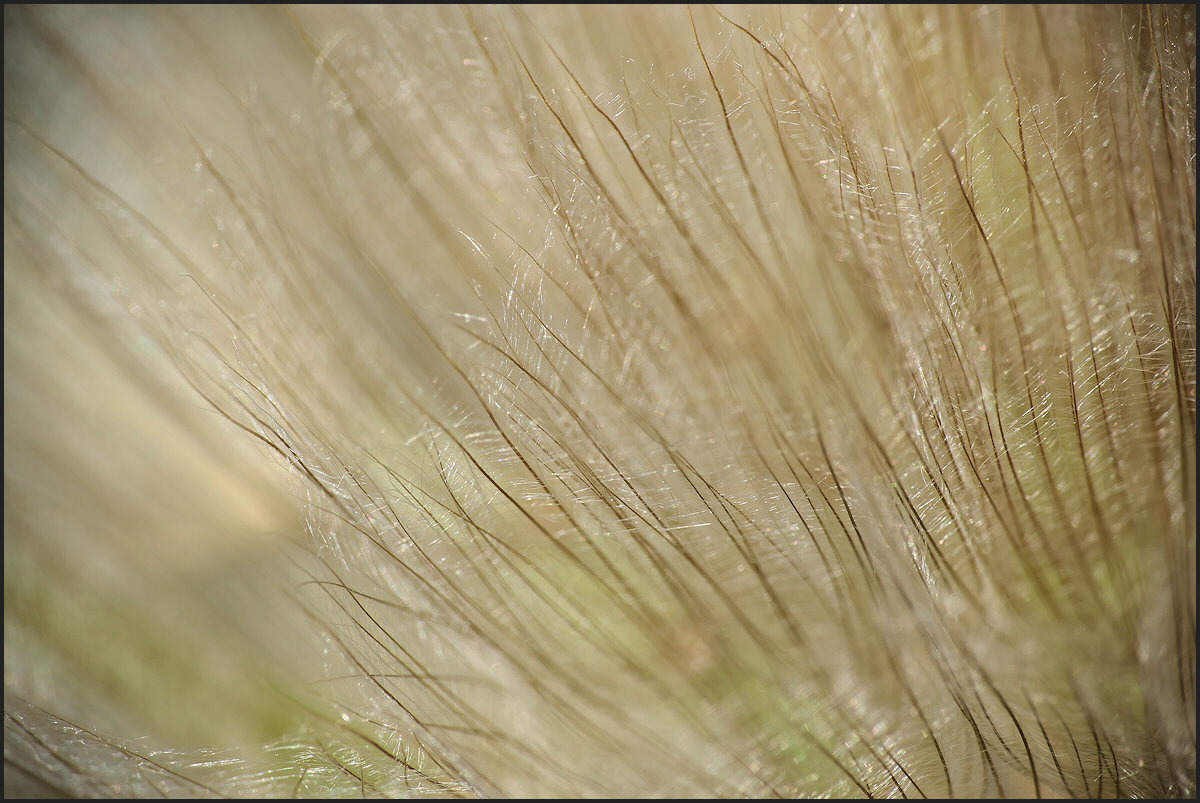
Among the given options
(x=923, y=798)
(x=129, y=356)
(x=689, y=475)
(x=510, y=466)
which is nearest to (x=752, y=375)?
(x=689, y=475)

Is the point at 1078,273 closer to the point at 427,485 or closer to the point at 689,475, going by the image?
the point at 689,475

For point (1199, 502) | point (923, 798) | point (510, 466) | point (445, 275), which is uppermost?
point (445, 275)

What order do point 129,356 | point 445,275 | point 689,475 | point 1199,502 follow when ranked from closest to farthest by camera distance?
point 1199,502, point 689,475, point 445,275, point 129,356

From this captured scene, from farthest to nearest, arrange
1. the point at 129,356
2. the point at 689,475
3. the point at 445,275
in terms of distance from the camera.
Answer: the point at 129,356 < the point at 445,275 < the point at 689,475

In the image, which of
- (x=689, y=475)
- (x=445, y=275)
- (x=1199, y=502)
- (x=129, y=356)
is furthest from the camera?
(x=129, y=356)

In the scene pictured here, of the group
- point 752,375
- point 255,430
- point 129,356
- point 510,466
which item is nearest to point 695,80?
point 752,375

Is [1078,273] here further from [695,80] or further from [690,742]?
[690,742]

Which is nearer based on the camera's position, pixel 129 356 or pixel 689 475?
pixel 689 475

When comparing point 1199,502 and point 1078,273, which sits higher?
point 1078,273

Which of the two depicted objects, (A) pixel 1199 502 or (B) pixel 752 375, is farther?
(B) pixel 752 375
